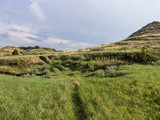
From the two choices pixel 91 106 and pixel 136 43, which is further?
pixel 136 43

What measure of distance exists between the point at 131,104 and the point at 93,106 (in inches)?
88.0

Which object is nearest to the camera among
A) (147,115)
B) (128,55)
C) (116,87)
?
(147,115)

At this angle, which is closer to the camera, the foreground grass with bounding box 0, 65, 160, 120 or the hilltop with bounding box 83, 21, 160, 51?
the foreground grass with bounding box 0, 65, 160, 120

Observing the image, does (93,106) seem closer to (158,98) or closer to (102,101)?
(102,101)

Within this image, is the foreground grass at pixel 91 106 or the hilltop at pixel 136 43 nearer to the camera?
the foreground grass at pixel 91 106

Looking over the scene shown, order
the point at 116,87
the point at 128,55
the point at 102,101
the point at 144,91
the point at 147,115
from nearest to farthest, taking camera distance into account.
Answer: the point at 147,115
the point at 102,101
the point at 144,91
the point at 116,87
the point at 128,55

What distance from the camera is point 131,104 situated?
16.8 ft

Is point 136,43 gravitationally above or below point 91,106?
above

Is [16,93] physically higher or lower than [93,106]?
higher

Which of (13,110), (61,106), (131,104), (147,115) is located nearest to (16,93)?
(13,110)

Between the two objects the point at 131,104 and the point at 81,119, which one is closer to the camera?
the point at 81,119

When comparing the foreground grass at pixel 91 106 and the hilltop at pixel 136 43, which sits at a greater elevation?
the hilltop at pixel 136 43

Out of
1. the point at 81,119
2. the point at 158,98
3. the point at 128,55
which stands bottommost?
the point at 81,119

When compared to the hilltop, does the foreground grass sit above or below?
below
